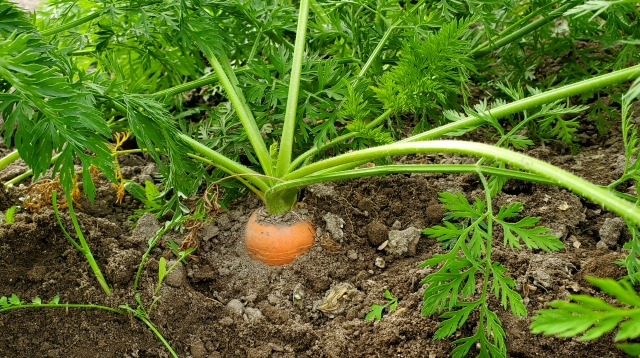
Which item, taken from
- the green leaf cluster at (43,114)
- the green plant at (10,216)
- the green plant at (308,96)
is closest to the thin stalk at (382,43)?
the green plant at (308,96)

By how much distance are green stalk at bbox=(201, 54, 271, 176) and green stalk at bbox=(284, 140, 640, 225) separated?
232 mm

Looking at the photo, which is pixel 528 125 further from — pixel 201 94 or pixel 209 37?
pixel 201 94

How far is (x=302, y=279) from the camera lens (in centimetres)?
179

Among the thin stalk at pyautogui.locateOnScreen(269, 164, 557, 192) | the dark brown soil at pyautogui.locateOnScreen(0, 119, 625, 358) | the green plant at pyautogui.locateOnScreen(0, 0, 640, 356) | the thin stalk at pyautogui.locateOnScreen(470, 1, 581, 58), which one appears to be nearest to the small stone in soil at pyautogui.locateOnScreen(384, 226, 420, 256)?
the dark brown soil at pyautogui.locateOnScreen(0, 119, 625, 358)

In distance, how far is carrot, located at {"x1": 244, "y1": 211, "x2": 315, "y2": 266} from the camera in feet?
6.03

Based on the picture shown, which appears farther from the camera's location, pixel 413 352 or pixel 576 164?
pixel 576 164

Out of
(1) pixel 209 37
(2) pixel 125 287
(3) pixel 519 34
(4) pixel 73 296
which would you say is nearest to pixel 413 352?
(2) pixel 125 287

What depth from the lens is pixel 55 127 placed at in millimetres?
1328

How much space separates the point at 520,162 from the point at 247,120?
91 centimetres

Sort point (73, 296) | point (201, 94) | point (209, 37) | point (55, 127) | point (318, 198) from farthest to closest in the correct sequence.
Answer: point (201, 94) → point (318, 198) → point (209, 37) → point (73, 296) → point (55, 127)

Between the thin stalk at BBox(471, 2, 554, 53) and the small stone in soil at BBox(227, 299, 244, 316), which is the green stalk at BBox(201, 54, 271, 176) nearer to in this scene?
the small stone in soil at BBox(227, 299, 244, 316)

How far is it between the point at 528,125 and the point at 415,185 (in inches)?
21.7

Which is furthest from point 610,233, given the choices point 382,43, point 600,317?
point 600,317

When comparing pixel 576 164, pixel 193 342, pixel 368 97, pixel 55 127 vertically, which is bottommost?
pixel 193 342
